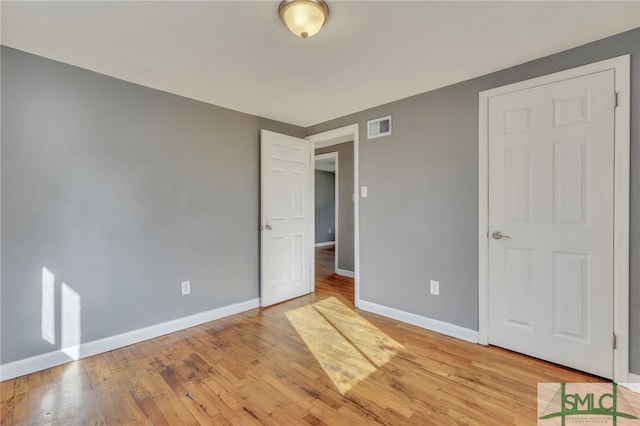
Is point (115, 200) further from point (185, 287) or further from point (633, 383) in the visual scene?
point (633, 383)

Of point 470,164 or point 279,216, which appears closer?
point 470,164

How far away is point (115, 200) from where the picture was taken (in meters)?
2.43

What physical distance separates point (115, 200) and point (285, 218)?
1.77m

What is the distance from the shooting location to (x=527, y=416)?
5.25 ft

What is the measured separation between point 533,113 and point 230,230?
2946 millimetres

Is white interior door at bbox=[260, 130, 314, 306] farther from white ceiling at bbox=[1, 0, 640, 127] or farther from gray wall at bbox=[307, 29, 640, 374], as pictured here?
white ceiling at bbox=[1, 0, 640, 127]

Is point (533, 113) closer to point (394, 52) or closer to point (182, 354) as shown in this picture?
point (394, 52)

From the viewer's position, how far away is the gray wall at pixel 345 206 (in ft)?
16.3

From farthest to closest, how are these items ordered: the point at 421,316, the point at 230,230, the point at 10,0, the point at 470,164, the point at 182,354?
1. the point at 230,230
2. the point at 421,316
3. the point at 470,164
4. the point at 182,354
5. the point at 10,0

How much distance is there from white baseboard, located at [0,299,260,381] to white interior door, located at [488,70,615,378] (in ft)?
8.42

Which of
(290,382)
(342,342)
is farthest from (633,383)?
(290,382)

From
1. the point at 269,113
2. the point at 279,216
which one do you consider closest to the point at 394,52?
the point at 269,113

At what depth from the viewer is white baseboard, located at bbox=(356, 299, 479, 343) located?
2.53 metres

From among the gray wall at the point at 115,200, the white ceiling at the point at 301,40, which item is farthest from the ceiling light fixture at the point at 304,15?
the gray wall at the point at 115,200
